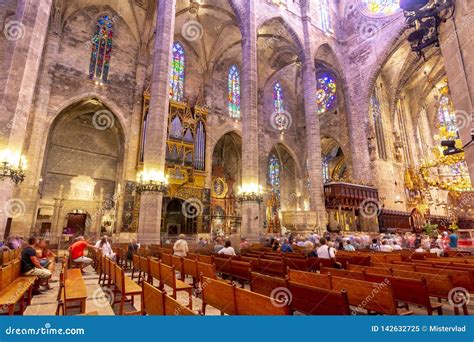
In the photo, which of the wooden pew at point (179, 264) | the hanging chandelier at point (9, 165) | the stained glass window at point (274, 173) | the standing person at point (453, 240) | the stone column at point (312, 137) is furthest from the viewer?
the stained glass window at point (274, 173)

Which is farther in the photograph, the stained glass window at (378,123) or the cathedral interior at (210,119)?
the stained glass window at (378,123)

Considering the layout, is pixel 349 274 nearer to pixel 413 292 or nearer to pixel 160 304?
pixel 413 292

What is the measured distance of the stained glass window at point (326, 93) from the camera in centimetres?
2447

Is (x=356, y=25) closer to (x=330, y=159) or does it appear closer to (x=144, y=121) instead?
(x=330, y=159)

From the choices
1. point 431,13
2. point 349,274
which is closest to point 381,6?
point 431,13

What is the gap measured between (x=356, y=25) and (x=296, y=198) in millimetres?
16440

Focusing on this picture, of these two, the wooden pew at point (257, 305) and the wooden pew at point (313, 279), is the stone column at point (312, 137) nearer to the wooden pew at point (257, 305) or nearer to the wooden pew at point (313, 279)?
the wooden pew at point (313, 279)

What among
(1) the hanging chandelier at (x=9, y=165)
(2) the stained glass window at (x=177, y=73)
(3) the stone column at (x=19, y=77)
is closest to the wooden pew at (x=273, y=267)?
(3) the stone column at (x=19, y=77)

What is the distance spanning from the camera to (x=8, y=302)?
2896 mm

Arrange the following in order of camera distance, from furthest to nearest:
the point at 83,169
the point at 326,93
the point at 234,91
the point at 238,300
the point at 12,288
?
1. the point at 326,93
2. the point at 234,91
3. the point at 83,169
4. the point at 12,288
5. the point at 238,300

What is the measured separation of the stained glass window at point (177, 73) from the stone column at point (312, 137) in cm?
955

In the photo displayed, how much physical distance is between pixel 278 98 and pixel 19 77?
21.6m

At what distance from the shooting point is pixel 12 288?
3656mm

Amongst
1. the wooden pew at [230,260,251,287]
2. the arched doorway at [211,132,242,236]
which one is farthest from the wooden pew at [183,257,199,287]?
the arched doorway at [211,132,242,236]
